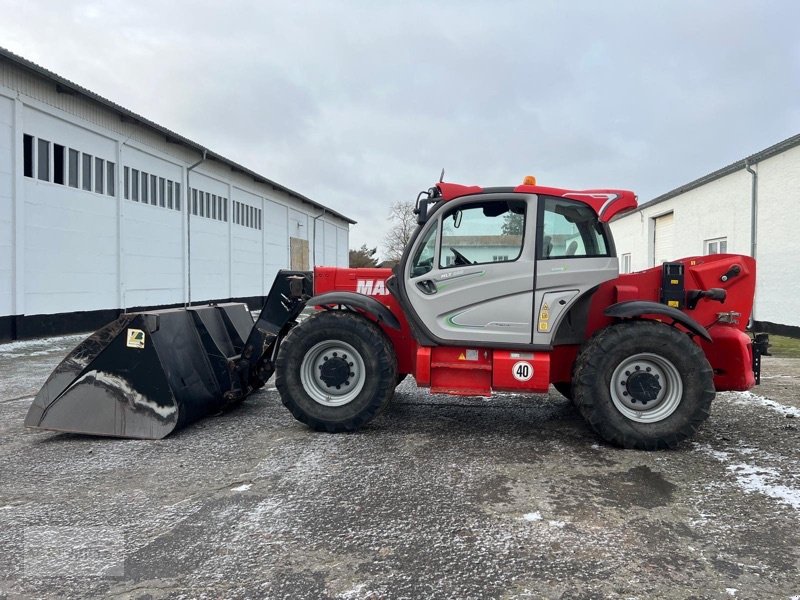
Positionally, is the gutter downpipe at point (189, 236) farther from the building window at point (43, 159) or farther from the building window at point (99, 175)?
the building window at point (43, 159)

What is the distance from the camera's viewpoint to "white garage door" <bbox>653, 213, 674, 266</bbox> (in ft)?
75.3

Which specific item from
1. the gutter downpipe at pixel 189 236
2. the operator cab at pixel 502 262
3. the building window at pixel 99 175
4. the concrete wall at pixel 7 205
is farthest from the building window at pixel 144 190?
the operator cab at pixel 502 262

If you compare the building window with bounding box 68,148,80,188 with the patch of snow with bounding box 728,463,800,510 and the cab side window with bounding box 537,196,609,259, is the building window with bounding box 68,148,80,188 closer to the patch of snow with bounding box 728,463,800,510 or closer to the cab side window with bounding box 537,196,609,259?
the cab side window with bounding box 537,196,609,259

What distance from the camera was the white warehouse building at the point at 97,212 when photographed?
12.7 metres

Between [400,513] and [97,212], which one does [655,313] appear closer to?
[400,513]

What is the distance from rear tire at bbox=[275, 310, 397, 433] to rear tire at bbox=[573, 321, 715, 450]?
71.9 inches

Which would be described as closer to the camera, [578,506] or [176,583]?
[176,583]

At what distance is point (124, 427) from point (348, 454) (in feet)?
6.82

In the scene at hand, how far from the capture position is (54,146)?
1395cm

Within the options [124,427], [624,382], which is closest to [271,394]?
[124,427]

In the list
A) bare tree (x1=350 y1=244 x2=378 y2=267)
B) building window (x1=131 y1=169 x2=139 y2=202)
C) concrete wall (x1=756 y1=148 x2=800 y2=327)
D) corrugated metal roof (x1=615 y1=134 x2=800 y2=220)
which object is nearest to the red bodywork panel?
corrugated metal roof (x1=615 y1=134 x2=800 y2=220)

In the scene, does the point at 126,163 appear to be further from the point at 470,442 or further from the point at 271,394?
the point at 470,442

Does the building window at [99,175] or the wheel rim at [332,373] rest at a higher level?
the building window at [99,175]

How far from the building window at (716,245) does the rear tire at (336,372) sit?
16.7m
